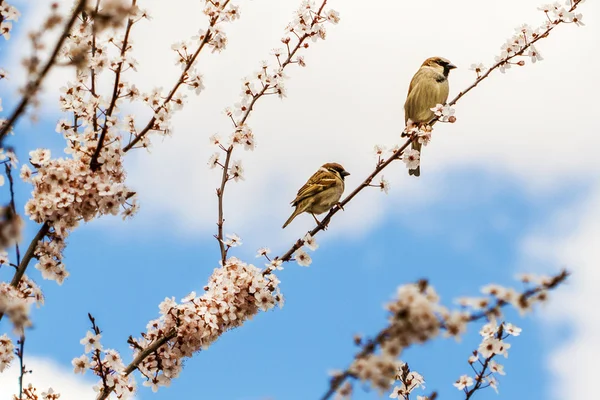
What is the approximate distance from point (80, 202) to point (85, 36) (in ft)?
4.82

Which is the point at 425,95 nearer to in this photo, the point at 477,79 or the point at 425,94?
the point at 425,94

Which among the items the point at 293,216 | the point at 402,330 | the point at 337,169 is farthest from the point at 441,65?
the point at 402,330

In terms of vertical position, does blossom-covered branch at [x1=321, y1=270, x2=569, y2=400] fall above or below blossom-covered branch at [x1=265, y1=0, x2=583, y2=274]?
below

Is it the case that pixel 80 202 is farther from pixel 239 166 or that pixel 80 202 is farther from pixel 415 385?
pixel 415 385

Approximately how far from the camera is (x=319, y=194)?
766 centimetres

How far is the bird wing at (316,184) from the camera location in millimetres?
7586

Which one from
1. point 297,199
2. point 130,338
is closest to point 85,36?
point 130,338

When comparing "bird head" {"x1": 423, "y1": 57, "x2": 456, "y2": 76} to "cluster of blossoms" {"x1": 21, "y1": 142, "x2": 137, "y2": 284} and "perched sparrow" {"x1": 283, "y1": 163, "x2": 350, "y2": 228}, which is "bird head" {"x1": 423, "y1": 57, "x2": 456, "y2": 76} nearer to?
"perched sparrow" {"x1": 283, "y1": 163, "x2": 350, "y2": 228}

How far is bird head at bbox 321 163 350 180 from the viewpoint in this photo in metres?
8.38

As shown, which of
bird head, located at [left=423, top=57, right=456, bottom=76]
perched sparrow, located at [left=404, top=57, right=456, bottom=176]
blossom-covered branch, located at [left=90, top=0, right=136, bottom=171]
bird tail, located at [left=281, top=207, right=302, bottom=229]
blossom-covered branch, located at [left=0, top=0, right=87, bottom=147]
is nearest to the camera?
blossom-covered branch, located at [left=0, top=0, right=87, bottom=147]

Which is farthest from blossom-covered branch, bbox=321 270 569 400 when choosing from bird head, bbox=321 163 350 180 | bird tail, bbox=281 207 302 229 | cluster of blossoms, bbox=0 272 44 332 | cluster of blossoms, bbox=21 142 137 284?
bird head, bbox=321 163 350 180

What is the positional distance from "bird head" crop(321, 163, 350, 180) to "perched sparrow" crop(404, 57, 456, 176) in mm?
1704

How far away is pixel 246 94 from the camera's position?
6516 mm

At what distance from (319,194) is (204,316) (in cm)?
270
